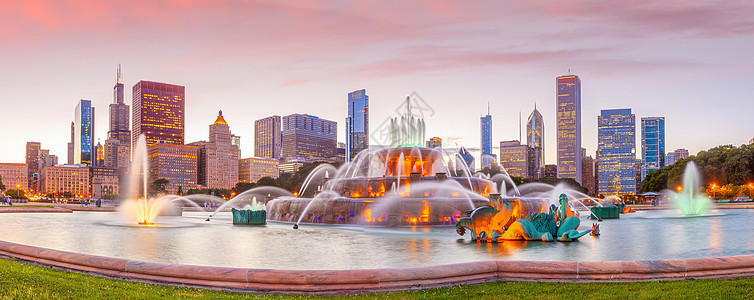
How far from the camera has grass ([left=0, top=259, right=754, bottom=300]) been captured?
336 inches

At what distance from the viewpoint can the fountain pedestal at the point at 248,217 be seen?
29047 millimetres

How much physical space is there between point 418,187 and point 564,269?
24.1 meters

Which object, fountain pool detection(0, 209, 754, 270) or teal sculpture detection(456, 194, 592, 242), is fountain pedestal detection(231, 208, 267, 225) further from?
teal sculpture detection(456, 194, 592, 242)

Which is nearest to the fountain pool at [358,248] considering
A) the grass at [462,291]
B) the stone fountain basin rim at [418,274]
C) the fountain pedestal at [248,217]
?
the stone fountain basin rim at [418,274]

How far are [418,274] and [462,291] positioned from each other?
2.59 ft

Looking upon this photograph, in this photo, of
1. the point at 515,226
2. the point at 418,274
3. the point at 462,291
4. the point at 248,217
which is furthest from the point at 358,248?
the point at 248,217

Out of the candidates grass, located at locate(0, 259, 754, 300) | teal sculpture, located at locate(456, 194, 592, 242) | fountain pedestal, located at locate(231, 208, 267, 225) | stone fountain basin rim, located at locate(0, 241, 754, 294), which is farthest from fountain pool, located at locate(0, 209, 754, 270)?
fountain pedestal, located at locate(231, 208, 267, 225)

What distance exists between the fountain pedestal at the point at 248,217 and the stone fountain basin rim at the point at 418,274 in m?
18.5

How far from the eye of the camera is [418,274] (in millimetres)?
9570

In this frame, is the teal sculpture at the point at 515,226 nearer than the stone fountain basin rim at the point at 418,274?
No

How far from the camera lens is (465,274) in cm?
990

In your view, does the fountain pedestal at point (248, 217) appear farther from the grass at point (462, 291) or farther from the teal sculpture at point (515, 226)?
the grass at point (462, 291)

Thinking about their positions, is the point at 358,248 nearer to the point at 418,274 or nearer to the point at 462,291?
the point at 418,274

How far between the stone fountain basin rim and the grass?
1.02 ft
